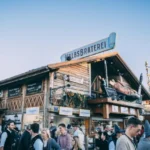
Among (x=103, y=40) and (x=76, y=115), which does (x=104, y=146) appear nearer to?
(x=76, y=115)

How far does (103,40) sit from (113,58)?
5.95ft

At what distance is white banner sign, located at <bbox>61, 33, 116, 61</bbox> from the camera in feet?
50.2

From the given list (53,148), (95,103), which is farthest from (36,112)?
(53,148)

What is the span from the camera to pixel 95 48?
54.1ft

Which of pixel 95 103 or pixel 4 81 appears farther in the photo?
pixel 4 81

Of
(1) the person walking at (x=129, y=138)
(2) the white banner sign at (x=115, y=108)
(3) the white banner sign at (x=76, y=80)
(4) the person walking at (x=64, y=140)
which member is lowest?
(4) the person walking at (x=64, y=140)

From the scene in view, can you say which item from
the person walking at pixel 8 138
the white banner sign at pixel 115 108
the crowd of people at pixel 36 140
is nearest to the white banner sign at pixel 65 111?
the white banner sign at pixel 115 108

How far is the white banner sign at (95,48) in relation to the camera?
50.2 ft

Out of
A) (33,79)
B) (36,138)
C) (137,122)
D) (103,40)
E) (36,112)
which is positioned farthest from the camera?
(103,40)

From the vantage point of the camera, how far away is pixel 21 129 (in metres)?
13.8

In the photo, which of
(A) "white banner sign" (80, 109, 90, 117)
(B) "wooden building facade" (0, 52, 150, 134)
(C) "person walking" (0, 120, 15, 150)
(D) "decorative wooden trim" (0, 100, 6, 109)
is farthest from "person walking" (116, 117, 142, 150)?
(D) "decorative wooden trim" (0, 100, 6, 109)

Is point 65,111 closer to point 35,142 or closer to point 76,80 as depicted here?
point 76,80

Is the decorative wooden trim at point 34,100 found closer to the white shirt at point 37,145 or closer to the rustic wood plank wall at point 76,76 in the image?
the rustic wood plank wall at point 76,76

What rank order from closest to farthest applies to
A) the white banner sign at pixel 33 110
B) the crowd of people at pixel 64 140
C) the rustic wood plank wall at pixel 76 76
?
the crowd of people at pixel 64 140 < the white banner sign at pixel 33 110 < the rustic wood plank wall at pixel 76 76
